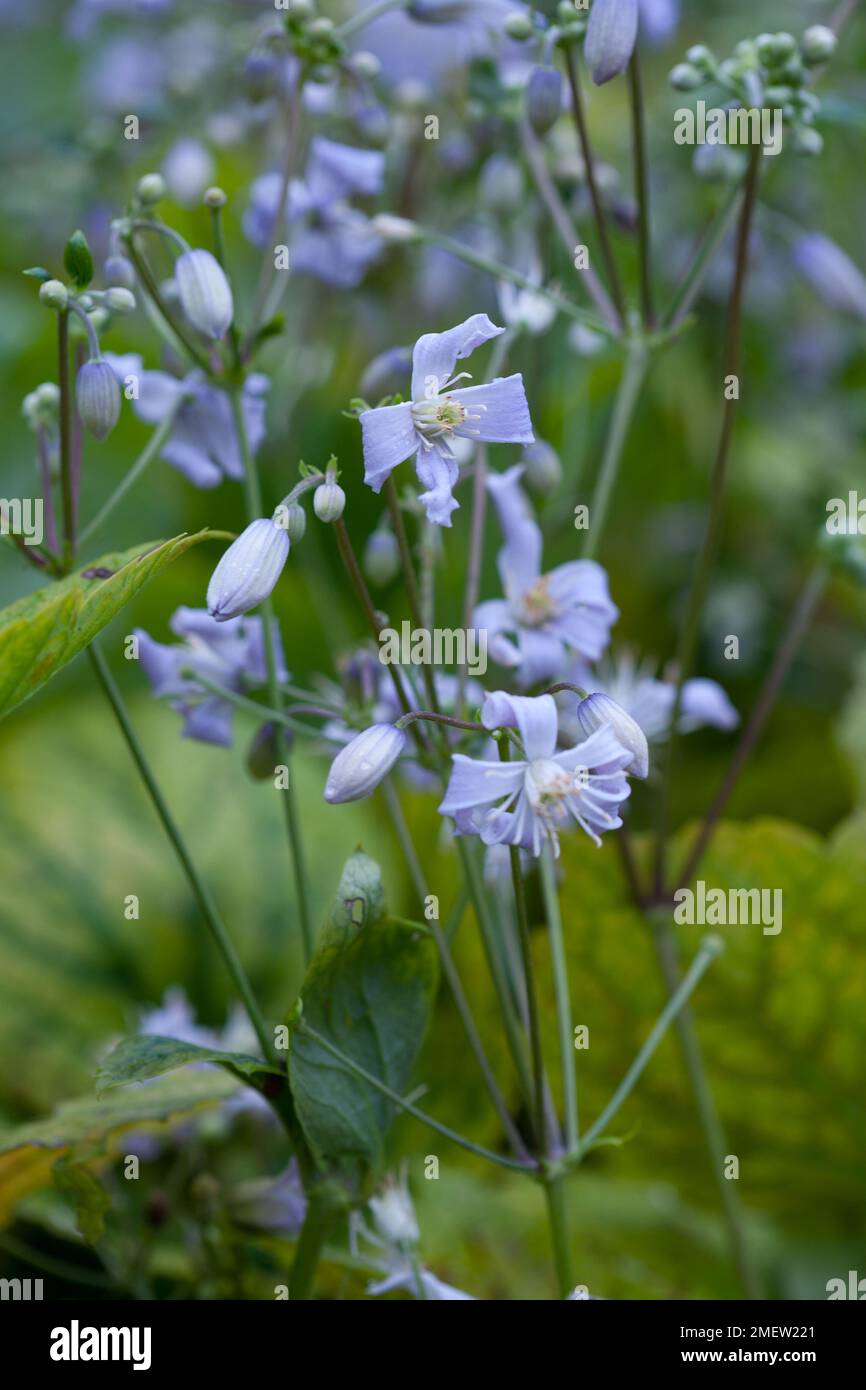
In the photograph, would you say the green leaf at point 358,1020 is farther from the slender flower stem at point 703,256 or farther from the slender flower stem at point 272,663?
the slender flower stem at point 703,256

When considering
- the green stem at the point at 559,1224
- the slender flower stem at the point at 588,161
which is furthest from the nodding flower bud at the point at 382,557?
the green stem at the point at 559,1224

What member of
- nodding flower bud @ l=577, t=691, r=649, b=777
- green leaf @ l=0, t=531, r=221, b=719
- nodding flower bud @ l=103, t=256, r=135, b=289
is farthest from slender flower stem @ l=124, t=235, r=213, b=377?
nodding flower bud @ l=577, t=691, r=649, b=777

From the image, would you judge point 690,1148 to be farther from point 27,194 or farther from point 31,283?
point 31,283

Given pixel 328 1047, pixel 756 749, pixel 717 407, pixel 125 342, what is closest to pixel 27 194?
pixel 125 342

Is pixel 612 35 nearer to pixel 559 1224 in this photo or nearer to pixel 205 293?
pixel 205 293

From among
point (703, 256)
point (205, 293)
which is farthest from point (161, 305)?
point (703, 256)

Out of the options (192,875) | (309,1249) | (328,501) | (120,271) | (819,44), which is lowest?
(309,1249)

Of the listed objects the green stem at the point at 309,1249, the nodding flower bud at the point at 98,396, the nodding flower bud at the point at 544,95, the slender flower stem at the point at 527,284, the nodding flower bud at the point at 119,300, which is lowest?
the green stem at the point at 309,1249
